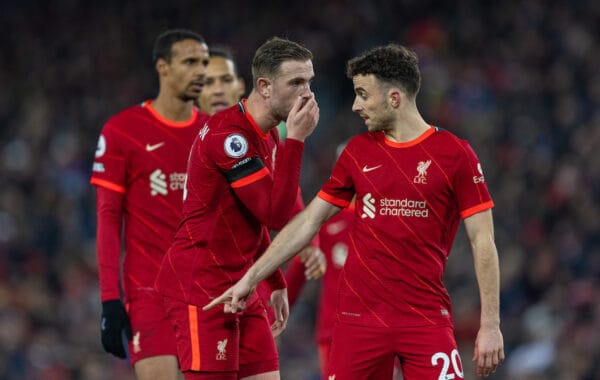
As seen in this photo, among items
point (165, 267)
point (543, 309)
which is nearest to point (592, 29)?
point (543, 309)

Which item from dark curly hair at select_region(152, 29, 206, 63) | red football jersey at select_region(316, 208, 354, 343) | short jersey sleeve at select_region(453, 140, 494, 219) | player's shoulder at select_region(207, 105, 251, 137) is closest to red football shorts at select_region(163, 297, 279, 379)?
player's shoulder at select_region(207, 105, 251, 137)

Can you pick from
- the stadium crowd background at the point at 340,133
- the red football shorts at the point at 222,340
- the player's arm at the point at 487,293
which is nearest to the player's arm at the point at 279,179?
the red football shorts at the point at 222,340

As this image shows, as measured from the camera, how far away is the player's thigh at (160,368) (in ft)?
22.1

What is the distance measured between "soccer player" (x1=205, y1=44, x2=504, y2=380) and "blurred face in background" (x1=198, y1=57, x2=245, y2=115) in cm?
233

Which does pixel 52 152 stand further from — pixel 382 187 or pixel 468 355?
pixel 382 187

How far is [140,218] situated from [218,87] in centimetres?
161

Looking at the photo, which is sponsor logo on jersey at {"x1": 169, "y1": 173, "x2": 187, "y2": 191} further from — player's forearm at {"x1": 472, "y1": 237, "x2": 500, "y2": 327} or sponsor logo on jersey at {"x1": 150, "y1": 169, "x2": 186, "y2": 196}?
player's forearm at {"x1": 472, "y1": 237, "x2": 500, "y2": 327}

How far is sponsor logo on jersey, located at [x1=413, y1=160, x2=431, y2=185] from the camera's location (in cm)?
581

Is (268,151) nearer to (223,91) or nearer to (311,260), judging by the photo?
(311,260)

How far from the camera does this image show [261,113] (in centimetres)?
605

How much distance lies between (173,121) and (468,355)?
5713 millimetres

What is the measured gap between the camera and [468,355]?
11.8 metres

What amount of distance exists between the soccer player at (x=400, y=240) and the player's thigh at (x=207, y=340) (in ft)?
0.57

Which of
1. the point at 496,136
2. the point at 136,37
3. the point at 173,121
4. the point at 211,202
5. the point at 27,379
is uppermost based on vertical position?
the point at 136,37
